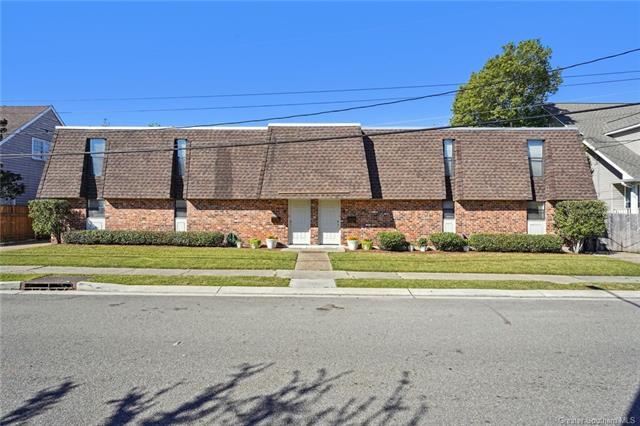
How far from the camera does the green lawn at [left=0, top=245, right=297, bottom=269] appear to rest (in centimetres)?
1245

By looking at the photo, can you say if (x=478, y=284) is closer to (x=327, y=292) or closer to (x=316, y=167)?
(x=327, y=292)

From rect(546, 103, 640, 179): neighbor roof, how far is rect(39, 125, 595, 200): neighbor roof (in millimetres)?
4324

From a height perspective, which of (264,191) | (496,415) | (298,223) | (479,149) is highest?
(479,149)

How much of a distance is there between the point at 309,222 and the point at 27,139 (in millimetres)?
19936

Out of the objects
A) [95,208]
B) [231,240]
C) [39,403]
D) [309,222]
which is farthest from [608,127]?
[39,403]

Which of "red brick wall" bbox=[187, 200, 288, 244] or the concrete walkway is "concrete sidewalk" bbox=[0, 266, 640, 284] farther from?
"red brick wall" bbox=[187, 200, 288, 244]

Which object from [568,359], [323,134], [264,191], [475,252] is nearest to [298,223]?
[264,191]

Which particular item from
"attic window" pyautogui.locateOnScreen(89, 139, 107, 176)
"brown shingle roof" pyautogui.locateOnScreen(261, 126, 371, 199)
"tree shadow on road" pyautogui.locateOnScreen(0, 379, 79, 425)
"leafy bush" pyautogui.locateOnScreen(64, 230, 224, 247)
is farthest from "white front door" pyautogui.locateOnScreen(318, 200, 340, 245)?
"tree shadow on road" pyautogui.locateOnScreen(0, 379, 79, 425)

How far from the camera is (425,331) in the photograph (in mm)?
6270

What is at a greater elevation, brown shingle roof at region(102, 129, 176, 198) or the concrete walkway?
brown shingle roof at region(102, 129, 176, 198)

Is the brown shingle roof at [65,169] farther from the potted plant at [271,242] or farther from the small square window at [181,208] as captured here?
the potted plant at [271,242]

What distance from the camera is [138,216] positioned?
19359 mm

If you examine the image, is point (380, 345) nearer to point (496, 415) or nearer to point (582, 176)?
point (496, 415)

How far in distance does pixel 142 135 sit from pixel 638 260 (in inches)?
901
